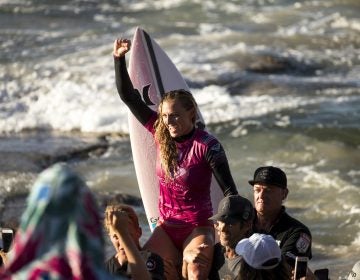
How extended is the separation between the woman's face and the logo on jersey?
2.76 feet

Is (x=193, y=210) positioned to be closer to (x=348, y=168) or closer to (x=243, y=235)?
(x=243, y=235)

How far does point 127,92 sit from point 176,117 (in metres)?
0.65

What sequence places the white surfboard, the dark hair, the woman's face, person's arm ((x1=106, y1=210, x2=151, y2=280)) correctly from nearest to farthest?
person's arm ((x1=106, y1=210, x2=151, y2=280)), the dark hair, the woman's face, the white surfboard

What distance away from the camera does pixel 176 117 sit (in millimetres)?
6062

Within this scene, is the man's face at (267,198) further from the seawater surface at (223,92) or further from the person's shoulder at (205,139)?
the seawater surface at (223,92)

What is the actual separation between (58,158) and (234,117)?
10.6 ft

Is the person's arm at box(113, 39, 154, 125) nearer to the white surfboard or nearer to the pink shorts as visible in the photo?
the pink shorts

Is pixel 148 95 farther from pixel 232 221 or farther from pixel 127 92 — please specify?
pixel 232 221

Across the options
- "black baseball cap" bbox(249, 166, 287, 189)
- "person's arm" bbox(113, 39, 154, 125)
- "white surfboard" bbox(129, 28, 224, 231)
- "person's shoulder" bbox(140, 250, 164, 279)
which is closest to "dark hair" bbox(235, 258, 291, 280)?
"person's shoulder" bbox(140, 250, 164, 279)

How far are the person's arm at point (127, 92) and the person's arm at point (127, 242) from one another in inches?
64.8

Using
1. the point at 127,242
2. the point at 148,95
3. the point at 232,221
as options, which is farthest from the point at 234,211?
the point at 148,95

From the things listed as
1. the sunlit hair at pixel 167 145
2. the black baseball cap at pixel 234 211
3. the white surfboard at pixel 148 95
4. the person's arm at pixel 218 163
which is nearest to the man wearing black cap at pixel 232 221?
the black baseball cap at pixel 234 211

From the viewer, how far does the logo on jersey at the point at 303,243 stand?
19.9ft

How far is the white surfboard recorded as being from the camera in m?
8.23
